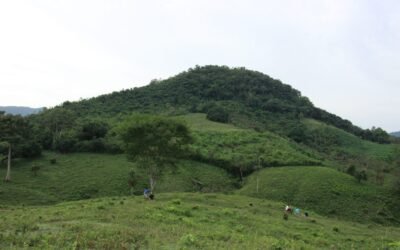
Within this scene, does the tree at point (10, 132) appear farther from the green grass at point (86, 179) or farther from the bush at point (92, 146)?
the bush at point (92, 146)

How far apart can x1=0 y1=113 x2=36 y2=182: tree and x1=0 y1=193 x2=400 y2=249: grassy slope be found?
106ft

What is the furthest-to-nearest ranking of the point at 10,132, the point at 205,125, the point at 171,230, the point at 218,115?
the point at 218,115, the point at 205,125, the point at 10,132, the point at 171,230

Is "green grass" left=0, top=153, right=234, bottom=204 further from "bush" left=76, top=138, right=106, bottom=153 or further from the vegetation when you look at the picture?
"bush" left=76, top=138, right=106, bottom=153

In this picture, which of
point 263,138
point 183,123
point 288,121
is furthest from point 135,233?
point 288,121

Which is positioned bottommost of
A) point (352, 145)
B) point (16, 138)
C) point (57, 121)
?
point (16, 138)

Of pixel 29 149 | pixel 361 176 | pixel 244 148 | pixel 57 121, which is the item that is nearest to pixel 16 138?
pixel 29 149

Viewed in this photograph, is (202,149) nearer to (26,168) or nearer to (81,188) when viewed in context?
(81,188)

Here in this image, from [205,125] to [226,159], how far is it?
3161 centimetres

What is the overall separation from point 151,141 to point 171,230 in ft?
87.2

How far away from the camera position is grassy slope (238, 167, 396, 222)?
53506 mm

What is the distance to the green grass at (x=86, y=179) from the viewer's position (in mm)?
52469

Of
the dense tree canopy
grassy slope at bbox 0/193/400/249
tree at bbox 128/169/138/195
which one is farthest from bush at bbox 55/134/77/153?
grassy slope at bbox 0/193/400/249

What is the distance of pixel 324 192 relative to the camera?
58094 mm

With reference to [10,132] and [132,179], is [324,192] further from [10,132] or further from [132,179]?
[10,132]
